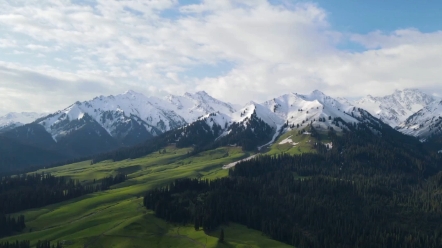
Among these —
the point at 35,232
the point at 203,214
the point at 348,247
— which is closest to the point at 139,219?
the point at 203,214

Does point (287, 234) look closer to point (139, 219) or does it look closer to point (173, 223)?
point (173, 223)

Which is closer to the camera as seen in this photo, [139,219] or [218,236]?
[218,236]

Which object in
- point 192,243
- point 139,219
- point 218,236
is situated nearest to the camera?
point 192,243

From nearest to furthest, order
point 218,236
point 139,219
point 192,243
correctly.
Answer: point 192,243 → point 218,236 → point 139,219

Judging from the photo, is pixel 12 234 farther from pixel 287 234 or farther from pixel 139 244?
pixel 287 234

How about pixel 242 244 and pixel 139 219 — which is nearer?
pixel 242 244

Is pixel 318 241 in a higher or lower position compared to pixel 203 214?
lower

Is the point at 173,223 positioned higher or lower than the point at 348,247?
higher

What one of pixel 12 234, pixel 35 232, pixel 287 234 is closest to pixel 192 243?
pixel 287 234
